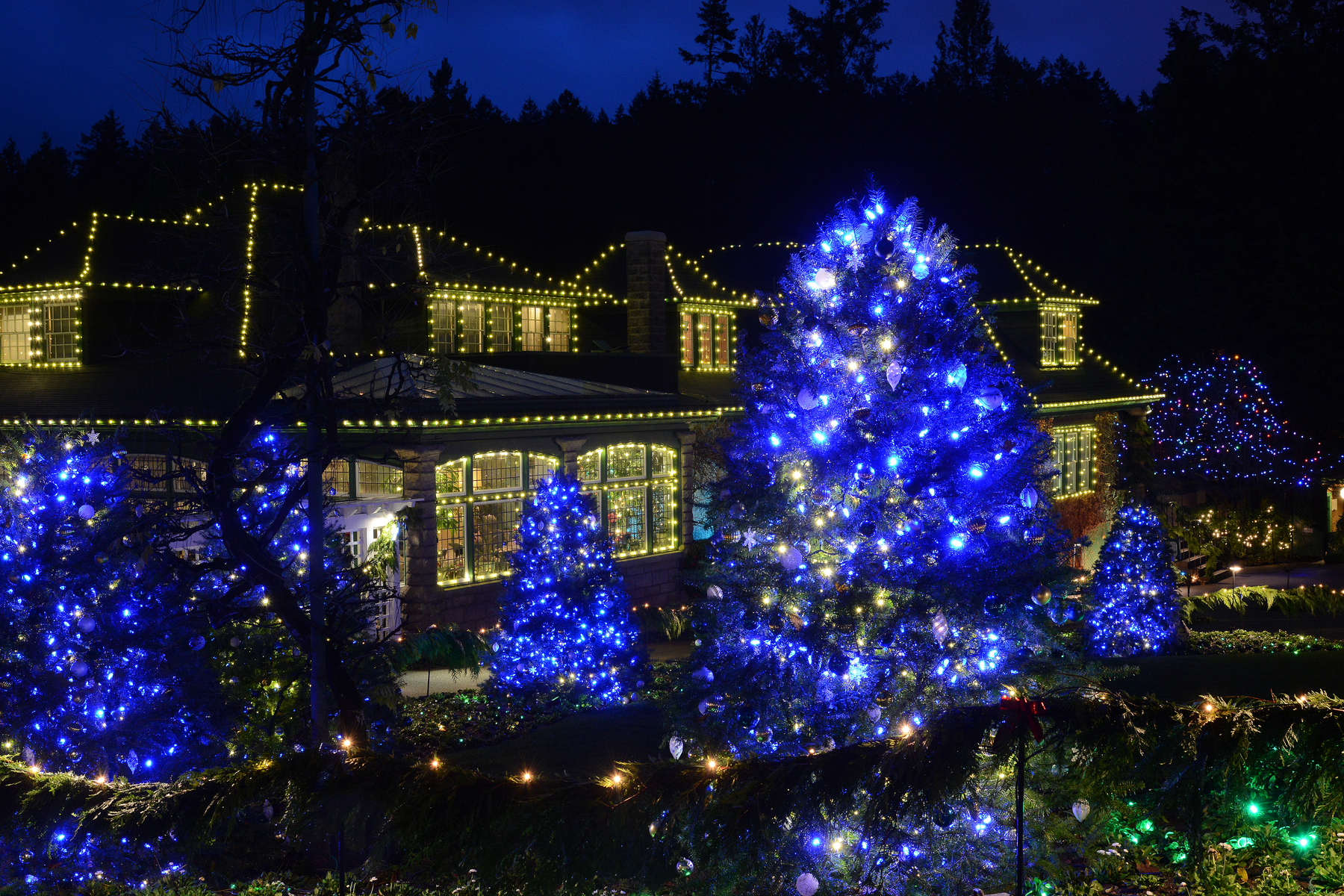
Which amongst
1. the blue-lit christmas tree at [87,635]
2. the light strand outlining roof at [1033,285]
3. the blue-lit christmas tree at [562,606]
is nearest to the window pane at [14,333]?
the blue-lit christmas tree at [562,606]

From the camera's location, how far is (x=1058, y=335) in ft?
98.4

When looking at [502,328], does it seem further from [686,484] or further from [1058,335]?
[1058,335]

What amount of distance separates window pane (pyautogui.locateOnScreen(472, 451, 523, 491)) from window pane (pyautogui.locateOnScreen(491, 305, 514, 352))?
19.9 feet

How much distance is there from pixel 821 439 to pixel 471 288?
50.1 feet

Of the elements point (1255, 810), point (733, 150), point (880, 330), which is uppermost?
point (733, 150)

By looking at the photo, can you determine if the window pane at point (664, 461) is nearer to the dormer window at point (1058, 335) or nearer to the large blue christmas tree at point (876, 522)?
the large blue christmas tree at point (876, 522)

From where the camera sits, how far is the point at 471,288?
2242 cm

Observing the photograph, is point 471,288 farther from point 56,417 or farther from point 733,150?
point 733,150

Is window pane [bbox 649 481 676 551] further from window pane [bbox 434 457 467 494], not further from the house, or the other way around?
window pane [bbox 434 457 467 494]

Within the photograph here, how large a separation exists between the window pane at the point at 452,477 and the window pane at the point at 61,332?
996cm

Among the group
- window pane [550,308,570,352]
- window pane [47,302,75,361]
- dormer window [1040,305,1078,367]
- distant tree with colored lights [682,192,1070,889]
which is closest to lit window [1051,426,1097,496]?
dormer window [1040,305,1078,367]

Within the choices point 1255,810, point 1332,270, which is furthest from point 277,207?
point 1332,270

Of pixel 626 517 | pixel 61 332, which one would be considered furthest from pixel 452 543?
pixel 61 332

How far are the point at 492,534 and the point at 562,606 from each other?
465cm
